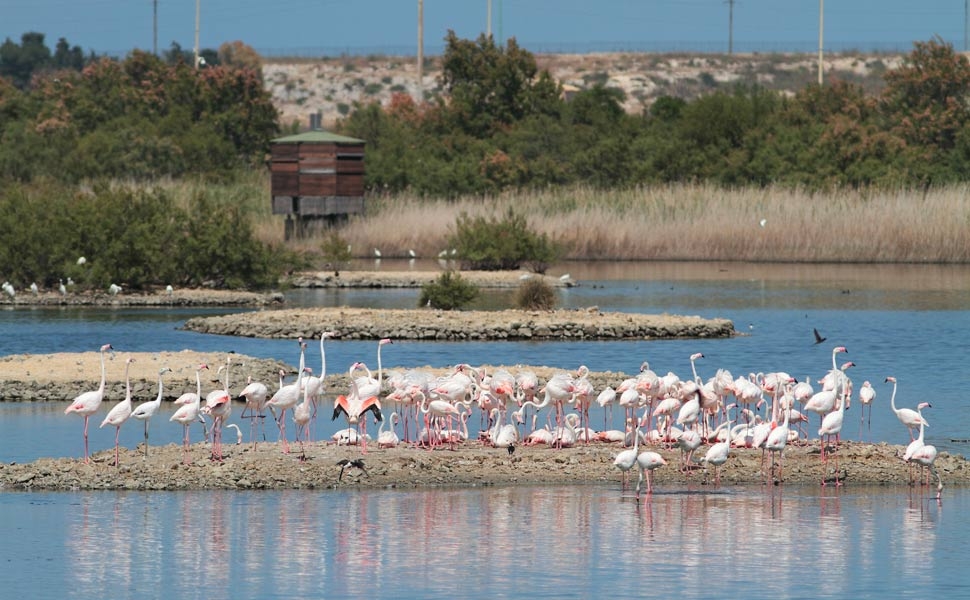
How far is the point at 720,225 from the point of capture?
176ft

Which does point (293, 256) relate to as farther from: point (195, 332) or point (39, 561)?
point (39, 561)

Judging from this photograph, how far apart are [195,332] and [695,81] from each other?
109228 millimetres

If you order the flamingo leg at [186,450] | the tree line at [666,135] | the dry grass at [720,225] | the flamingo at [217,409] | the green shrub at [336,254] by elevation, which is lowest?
the flamingo leg at [186,450]

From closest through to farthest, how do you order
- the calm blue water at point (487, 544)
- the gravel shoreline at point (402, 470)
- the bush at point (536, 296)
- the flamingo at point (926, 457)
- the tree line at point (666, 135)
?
1. the calm blue water at point (487, 544)
2. the flamingo at point (926, 457)
3. the gravel shoreline at point (402, 470)
4. the bush at point (536, 296)
5. the tree line at point (666, 135)

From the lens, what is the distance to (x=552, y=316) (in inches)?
1304

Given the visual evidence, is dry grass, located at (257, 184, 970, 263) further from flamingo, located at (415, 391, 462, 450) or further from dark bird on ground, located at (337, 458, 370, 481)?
dark bird on ground, located at (337, 458, 370, 481)

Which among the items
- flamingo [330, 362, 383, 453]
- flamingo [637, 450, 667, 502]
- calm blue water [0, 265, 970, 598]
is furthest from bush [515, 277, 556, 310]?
flamingo [637, 450, 667, 502]

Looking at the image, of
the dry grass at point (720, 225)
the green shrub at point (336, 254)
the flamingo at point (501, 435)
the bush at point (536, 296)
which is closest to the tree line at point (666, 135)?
the dry grass at point (720, 225)

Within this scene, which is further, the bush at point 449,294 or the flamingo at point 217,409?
the bush at point 449,294

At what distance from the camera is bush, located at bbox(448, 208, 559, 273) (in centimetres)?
4741

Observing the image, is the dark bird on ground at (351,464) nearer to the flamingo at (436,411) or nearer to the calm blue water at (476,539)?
the calm blue water at (476,539)

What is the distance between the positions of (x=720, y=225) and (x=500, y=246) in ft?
30.0

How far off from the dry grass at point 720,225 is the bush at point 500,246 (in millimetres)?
5845

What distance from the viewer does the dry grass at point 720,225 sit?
5184cm
